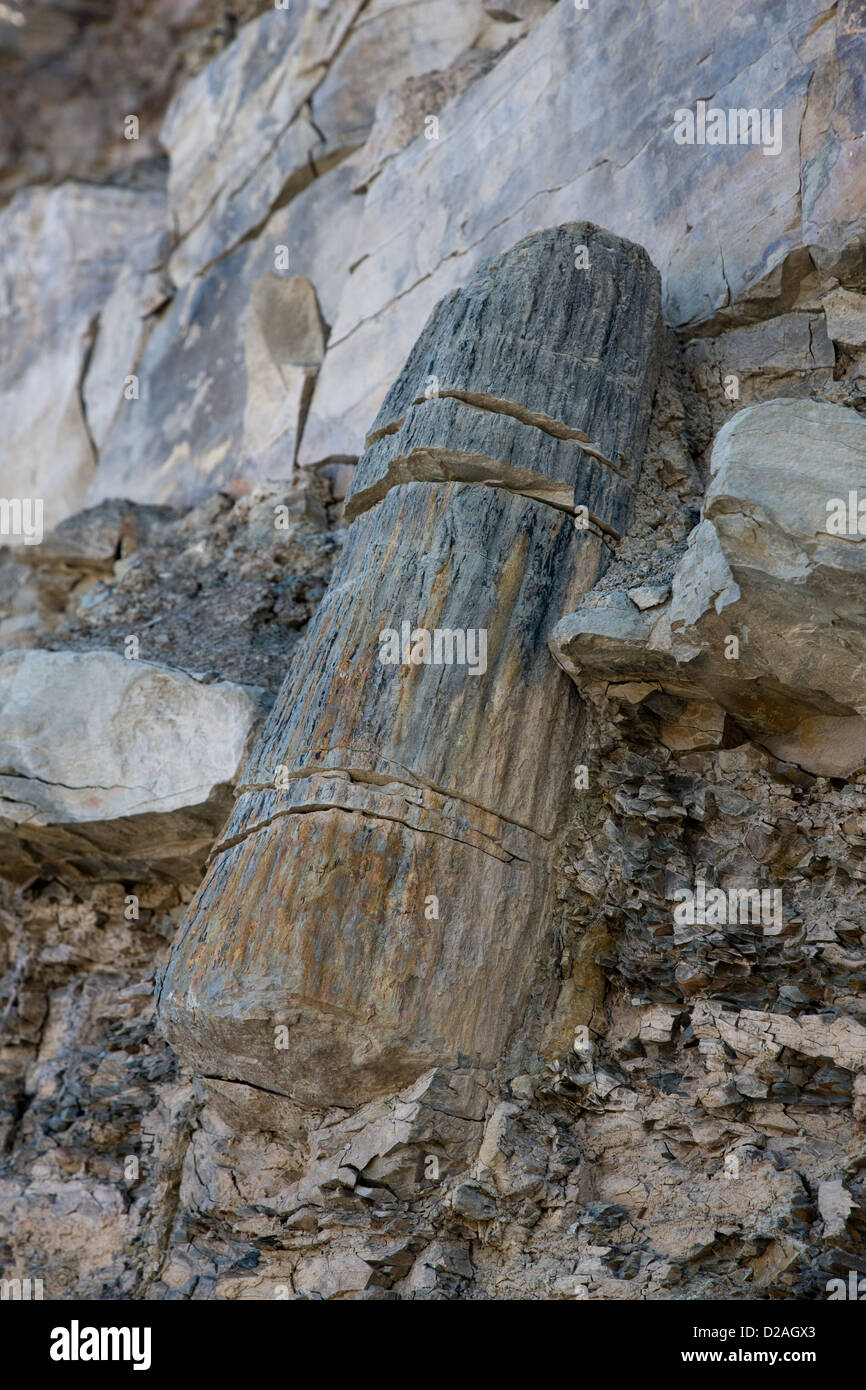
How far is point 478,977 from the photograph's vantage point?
402 centimetres

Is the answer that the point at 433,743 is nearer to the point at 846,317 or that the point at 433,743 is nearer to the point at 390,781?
the point at 390,781

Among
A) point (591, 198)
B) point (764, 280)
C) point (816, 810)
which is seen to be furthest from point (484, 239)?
point (816, 810)

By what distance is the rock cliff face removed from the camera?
3809mm

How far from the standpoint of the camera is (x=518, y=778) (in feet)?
13.9

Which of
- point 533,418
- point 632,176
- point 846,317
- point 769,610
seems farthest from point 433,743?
point 632,176

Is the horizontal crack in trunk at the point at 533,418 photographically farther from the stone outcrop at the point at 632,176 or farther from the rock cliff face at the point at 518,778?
the stone outcrop at the point at 632,176

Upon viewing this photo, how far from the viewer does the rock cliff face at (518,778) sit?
3809 mm

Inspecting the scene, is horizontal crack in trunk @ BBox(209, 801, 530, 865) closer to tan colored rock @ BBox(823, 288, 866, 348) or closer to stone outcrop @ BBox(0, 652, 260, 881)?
stone outcrop @ BBox(0, 652, 260, 881)

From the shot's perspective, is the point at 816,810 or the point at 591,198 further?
the point at 591,198

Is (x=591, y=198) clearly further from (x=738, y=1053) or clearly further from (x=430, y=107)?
(x=738, y=1053)

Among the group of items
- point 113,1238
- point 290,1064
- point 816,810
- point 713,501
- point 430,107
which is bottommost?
point 113,1238

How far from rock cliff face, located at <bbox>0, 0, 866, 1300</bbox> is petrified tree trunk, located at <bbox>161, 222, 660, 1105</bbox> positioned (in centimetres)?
1

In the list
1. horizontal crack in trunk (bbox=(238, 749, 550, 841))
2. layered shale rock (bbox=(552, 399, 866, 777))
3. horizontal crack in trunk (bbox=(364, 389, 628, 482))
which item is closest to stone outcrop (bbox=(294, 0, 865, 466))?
horizontal crack in trunk (bbox=(364, 389, 628, 482))

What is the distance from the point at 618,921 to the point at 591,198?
3.50m
